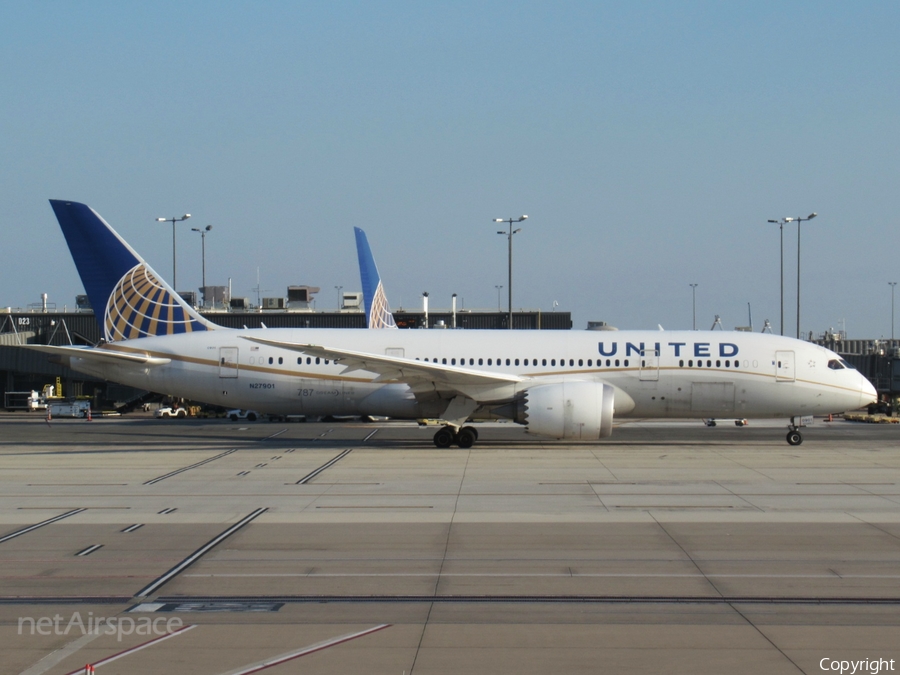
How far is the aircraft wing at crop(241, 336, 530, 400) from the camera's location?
85.7ft

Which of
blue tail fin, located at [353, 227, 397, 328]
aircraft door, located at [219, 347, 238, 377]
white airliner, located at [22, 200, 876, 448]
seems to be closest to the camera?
white airliner, located at [22, 200, 876, 448]

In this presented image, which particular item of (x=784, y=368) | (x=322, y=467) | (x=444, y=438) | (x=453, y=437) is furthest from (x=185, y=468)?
(x=784, y=368)

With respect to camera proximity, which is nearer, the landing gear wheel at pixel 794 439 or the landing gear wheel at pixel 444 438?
the landing gear wheel at pixel 444 438

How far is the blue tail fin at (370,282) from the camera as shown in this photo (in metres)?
50.2

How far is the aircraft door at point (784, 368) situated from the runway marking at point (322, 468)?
14.0 meters

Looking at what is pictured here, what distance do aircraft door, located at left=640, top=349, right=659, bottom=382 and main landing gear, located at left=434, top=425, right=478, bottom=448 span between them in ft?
19.3
